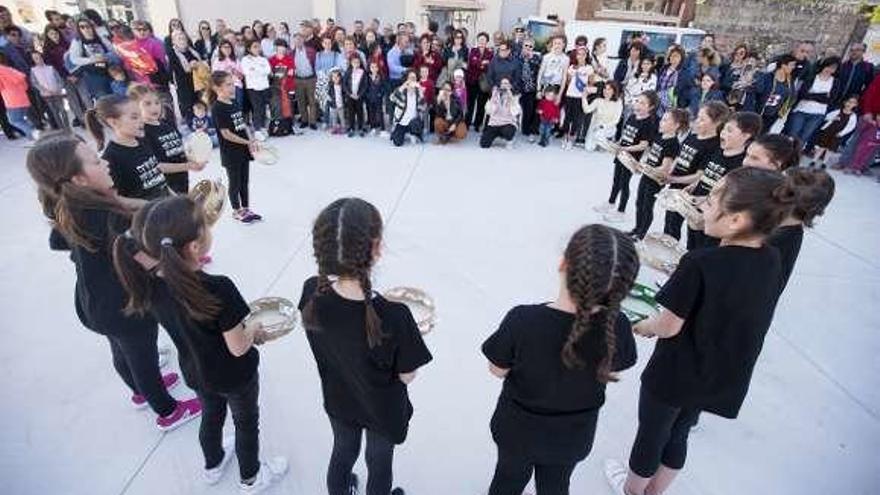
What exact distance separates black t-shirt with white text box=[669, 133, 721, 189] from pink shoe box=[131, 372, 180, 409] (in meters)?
3.80

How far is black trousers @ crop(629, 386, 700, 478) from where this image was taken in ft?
6.23

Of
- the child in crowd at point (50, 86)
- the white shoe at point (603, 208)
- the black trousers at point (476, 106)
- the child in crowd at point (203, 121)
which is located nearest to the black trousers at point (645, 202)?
the white shoe at point (603, 208)

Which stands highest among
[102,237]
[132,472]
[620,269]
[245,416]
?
[620,269]

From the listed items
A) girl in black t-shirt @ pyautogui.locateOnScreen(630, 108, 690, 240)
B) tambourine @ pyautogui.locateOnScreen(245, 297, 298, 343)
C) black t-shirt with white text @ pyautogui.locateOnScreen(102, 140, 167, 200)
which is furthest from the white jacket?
tambourine @ pyautogui.locateOnScreen(245, 297, 298, 343)

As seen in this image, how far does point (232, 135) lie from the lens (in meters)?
4.02

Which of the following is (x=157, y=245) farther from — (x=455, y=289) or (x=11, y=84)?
(x=11, y=84)

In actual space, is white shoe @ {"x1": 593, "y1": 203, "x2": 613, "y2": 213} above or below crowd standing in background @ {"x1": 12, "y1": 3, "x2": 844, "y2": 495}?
below

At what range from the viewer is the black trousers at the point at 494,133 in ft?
24.4

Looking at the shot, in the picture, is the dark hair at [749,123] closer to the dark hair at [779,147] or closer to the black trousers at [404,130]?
the dark hair at [779,147]

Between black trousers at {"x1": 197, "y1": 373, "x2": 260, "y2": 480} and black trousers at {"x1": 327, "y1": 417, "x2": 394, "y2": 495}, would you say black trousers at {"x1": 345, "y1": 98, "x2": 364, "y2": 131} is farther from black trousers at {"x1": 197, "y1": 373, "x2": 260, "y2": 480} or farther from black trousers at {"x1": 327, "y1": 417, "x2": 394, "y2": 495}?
black trousers at {"x1": 327, "y1": 417, "x2": 394, "y2": 495}

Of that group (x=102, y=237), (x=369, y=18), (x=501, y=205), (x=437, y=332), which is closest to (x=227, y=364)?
(x=102, y=237)

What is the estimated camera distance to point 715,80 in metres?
7.20

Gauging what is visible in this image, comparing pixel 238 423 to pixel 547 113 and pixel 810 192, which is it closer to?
pixel 810 192

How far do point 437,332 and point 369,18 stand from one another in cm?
1088
